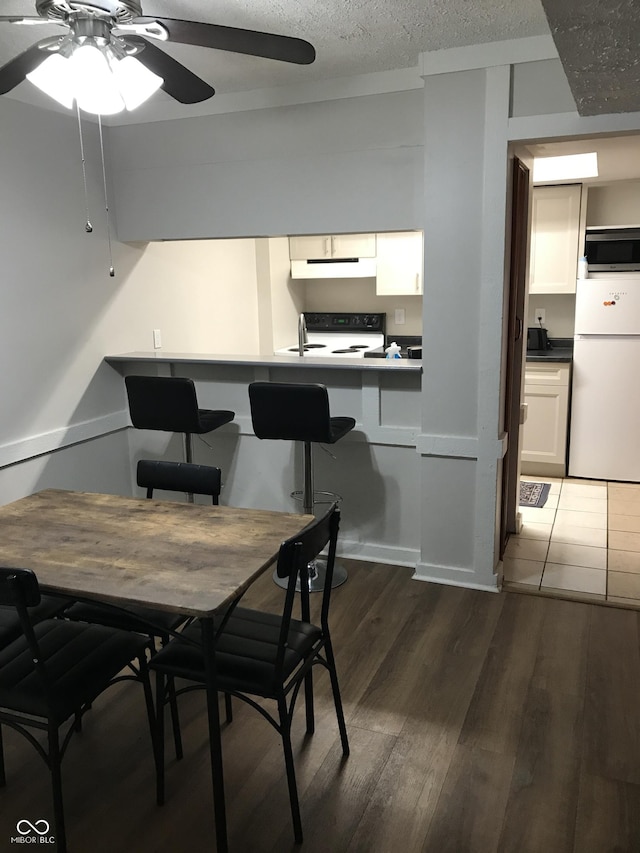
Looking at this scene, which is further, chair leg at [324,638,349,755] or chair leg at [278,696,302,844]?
chair leg at [324,638,349,755]

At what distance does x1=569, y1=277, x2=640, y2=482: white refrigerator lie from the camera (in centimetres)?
468

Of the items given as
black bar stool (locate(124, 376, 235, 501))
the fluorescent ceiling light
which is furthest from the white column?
the fluorescent ceiling light

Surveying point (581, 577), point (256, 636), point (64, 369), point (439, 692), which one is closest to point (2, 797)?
point (256, 636)

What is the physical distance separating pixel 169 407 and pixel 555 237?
10.5ft

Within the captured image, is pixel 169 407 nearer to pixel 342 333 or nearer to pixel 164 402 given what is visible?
pixel 164 402

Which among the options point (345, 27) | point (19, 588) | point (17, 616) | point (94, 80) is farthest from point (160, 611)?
point (345, 27)

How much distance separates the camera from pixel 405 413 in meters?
3.39

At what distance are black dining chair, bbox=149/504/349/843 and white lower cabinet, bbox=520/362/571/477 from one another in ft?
11.0

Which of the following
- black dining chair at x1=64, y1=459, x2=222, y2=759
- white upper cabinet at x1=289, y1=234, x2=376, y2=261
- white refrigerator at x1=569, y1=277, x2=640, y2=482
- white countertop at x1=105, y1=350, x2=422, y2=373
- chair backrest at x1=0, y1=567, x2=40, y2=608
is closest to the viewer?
chair backrest at x1=0, y1=567, x2=40, y2=608

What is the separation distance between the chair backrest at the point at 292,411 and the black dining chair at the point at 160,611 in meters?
0.58

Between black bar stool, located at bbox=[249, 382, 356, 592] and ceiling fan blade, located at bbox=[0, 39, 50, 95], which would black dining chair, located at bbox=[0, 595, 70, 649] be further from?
ceiling fan blade, located at bbox=[0, 39, 50, 95]

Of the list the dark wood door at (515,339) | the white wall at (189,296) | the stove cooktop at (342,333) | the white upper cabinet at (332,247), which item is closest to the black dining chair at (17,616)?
the white wall at (189,296)

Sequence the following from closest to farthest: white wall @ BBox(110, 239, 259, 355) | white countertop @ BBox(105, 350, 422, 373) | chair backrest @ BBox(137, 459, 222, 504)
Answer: chair backrest @ BBox(137, 459, 222, 504)
white countertop @ BBox(105, 350, 422, 373)
white wall @ BBox(110, 239, 259, 355)

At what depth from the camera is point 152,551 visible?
6.50ft
